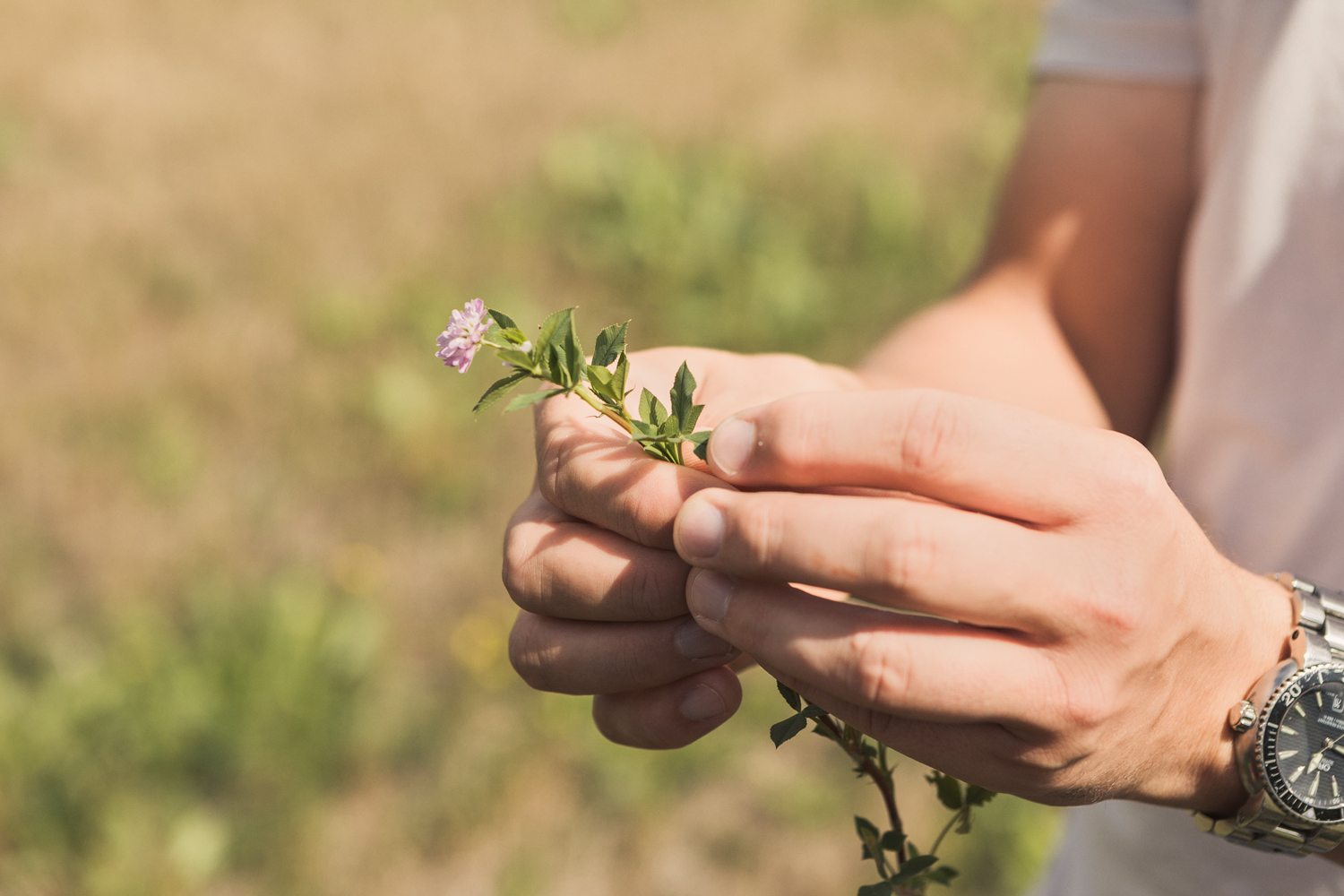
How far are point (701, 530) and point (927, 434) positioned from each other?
0.66 ft

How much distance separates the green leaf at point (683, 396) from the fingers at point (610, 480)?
0.16ft

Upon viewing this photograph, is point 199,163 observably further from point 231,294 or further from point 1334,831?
point 1334,831

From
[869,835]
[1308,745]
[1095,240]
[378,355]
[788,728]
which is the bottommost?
[1308,745]

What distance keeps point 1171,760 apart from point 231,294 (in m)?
4.10

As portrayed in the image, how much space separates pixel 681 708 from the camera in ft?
3.33

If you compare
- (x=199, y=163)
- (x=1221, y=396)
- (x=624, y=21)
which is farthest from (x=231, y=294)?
(x=1221, y=396)

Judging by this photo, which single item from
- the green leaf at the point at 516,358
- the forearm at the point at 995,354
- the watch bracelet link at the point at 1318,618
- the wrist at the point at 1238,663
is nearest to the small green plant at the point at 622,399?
the green leaf at the point at 516,358

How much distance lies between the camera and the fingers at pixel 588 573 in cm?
94

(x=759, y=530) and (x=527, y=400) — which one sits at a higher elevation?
(x=527, y=400)

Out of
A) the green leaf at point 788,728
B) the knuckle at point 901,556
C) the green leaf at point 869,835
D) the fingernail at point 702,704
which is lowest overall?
the green leaf at point 869,835

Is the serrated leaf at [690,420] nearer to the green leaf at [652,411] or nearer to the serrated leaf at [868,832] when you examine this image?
the green leaf at [652,411]

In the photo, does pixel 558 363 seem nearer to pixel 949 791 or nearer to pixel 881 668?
pixel 881 668

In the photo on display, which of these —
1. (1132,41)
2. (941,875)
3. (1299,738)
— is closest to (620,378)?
(941,875)

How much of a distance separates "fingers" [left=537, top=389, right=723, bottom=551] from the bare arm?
669 mm
